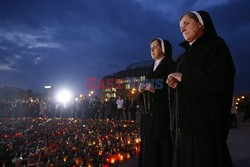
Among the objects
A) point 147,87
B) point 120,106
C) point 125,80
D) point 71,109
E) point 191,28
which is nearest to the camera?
point 191,28

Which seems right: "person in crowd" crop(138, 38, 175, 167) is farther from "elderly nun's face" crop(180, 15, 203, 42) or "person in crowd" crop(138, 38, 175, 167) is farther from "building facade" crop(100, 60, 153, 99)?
"building facade" crop(100, 60, 153, 99)

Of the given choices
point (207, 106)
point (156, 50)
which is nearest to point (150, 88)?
point (156, 50)

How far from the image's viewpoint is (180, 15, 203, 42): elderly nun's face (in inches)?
90.4

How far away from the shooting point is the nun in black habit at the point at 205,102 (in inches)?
78.2

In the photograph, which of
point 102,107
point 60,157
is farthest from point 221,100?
point 102,107

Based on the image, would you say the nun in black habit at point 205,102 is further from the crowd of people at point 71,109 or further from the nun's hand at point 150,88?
the crowd of people at point 71,109

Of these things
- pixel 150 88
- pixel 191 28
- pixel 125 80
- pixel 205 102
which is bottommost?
pixel 205 102

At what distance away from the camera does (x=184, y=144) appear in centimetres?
217

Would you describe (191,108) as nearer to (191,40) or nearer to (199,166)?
(199,166)

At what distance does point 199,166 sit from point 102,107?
17.6 meters

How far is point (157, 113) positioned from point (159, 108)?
7 centimetres

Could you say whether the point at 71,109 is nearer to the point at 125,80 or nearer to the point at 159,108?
the point at 159,108

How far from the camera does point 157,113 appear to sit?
3164 mm

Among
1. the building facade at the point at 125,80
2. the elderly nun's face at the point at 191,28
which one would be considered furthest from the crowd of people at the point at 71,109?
the building facade at the point at 125,80
